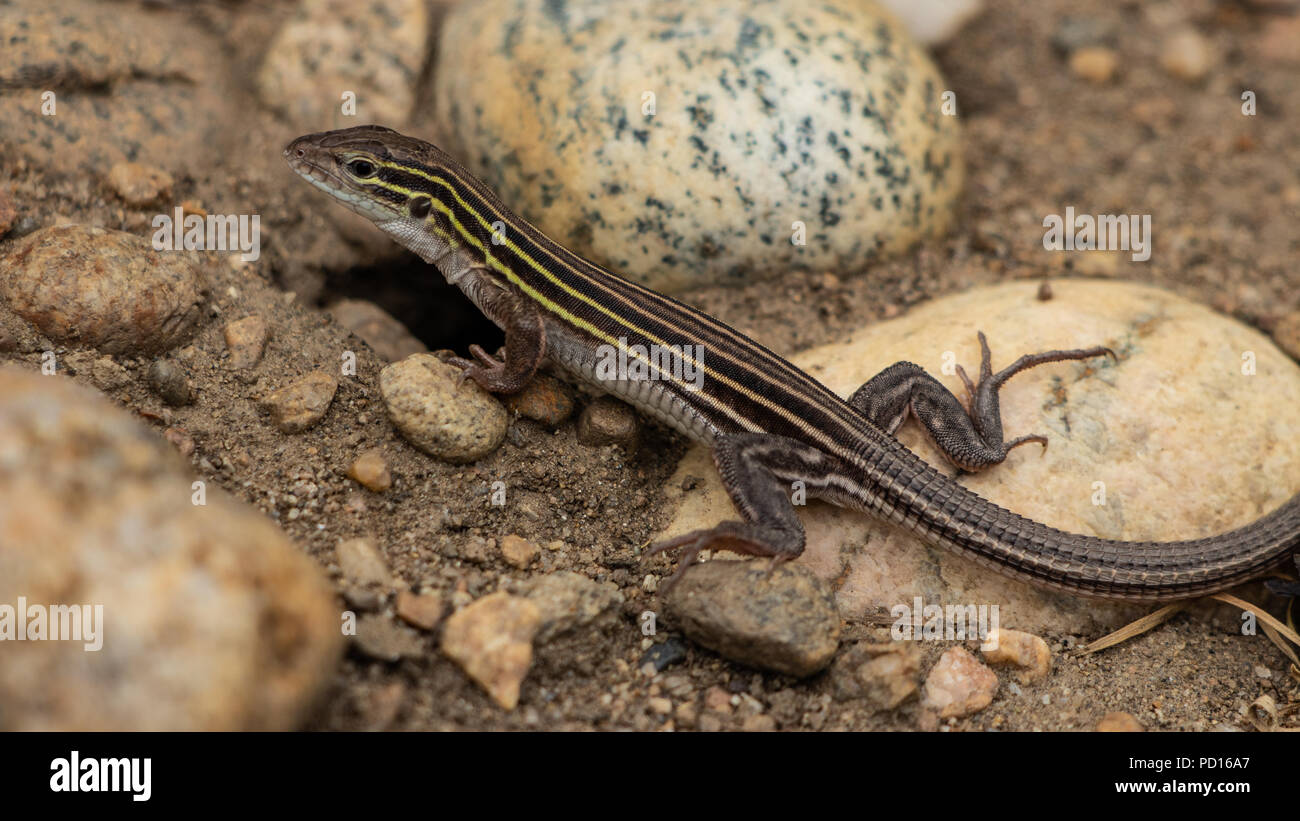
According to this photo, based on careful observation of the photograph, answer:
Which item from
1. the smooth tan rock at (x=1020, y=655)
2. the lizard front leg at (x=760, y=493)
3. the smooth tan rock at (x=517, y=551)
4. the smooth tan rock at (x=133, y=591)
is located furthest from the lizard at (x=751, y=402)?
the smooth tan rock at (x=133, y=591)

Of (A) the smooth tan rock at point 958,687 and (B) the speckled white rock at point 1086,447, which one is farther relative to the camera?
(B) the speckled white rock at point 1086,447

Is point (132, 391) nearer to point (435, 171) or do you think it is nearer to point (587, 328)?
point (435, 171)

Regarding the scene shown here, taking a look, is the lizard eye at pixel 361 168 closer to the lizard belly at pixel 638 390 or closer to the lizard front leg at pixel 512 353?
the lizard front leg at pixel 512 353

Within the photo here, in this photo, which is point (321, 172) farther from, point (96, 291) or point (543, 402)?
point (543, 402)

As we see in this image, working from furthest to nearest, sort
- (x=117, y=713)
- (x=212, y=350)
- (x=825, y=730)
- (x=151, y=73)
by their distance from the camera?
(x=151, y=73) → (x=212, y=350) → (x=825, y=730) → (x=117, y=713)

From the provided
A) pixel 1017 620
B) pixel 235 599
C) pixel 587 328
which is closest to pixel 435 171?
pixel 587 328

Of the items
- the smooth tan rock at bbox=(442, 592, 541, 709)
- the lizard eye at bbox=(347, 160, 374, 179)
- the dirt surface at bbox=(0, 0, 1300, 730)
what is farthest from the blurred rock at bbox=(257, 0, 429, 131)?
the smooth tan rock at bbox=(442, 592, 541, 709)
